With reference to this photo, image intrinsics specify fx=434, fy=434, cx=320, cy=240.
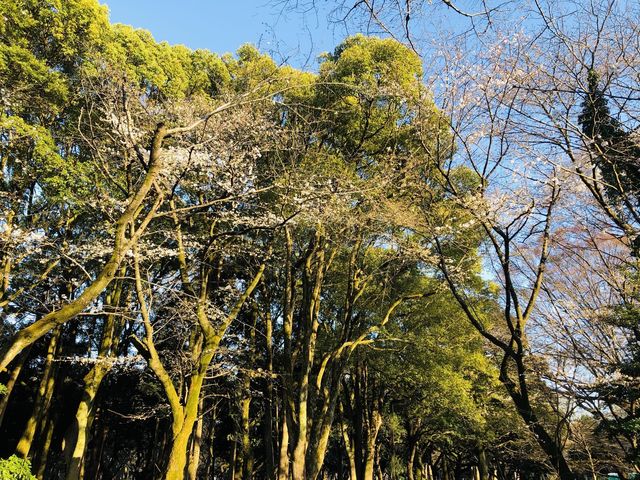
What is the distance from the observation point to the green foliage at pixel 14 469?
3240 millimetres

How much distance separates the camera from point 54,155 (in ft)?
29.0

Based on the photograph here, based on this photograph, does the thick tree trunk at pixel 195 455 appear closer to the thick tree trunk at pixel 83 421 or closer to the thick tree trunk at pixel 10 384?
the thick tree trunk at pixel 83 421

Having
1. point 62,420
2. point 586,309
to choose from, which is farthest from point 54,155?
point 62,420

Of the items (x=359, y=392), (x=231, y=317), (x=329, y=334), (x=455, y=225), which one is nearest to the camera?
(x=231, y=317)

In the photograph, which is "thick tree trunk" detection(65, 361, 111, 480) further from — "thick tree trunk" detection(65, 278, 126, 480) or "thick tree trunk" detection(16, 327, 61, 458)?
"thick tree trunk" detection(16, 327, 61, 458)

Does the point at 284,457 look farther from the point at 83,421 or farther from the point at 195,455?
the point at 83,421

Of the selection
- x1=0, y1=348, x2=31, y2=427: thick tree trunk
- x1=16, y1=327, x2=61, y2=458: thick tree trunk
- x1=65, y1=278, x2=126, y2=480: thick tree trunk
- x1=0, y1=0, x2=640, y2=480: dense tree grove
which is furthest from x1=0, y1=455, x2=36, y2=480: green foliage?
x1=16, y1=327, x2=61, y2=458: thick tree trunk

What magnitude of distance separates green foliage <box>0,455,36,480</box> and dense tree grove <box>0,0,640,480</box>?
6.87 ft

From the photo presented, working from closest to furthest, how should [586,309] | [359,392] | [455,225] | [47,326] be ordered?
[47,326]
[455,225]
[586,309]
[359,392]

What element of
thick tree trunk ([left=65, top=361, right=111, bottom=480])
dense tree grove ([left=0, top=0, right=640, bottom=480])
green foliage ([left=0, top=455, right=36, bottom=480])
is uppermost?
dense tree grove ([left=0, top=0, right=640, bottom=480])

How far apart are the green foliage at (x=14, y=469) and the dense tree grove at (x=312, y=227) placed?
6.87 ft

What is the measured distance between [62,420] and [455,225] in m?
18.0

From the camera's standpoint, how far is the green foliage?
→ 128 inches

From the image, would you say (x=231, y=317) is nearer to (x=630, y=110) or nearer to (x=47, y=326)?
(x=47, y=326)
